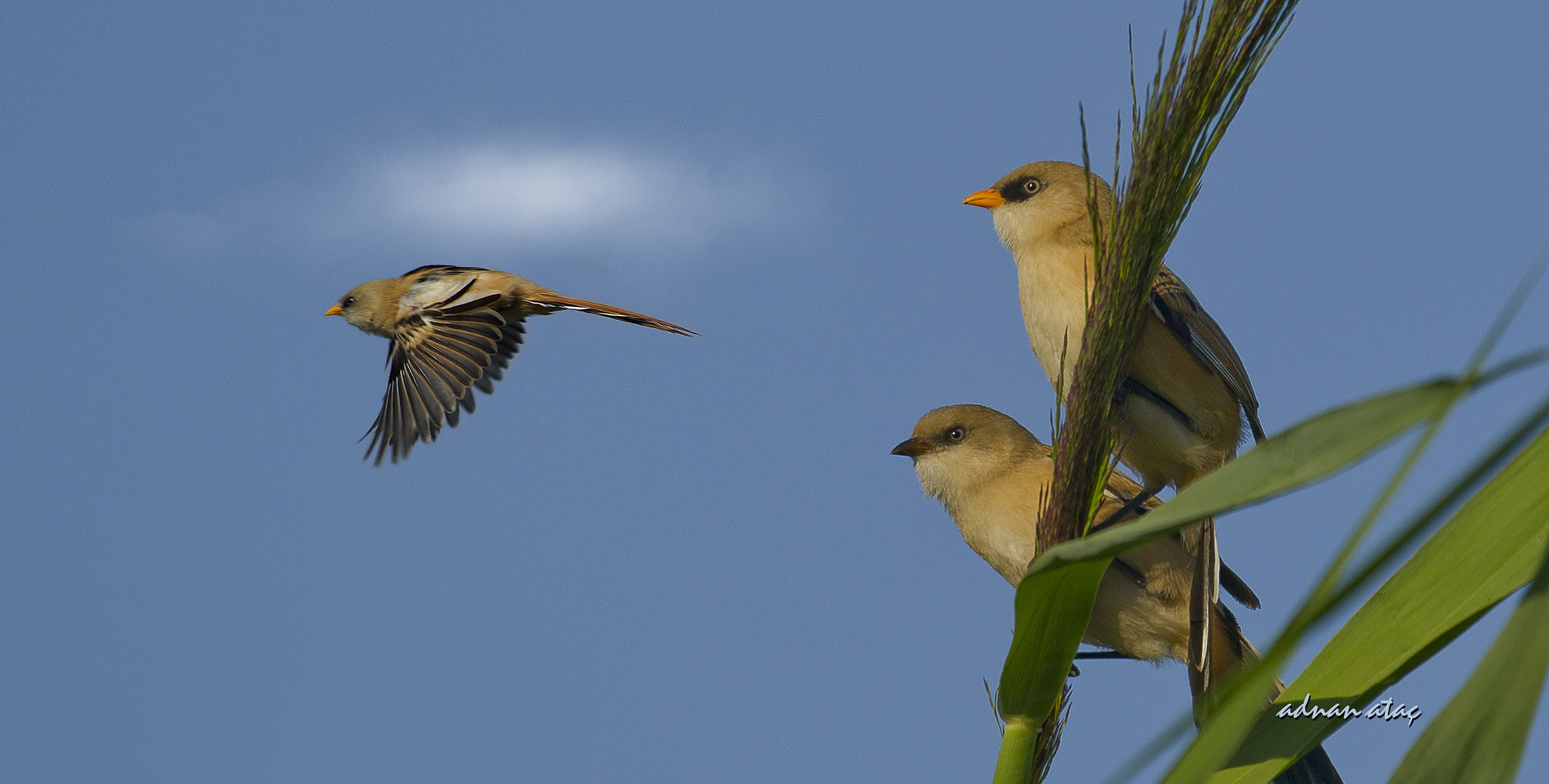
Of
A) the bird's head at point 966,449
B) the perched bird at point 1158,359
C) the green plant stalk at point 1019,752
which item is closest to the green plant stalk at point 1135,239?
the green plant stalk at point 1019,752

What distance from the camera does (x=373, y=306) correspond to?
19.0 feet

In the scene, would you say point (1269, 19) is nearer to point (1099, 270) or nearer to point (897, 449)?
point (1099, 270)

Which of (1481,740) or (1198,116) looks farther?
(1198,116)

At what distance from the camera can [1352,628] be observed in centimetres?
151

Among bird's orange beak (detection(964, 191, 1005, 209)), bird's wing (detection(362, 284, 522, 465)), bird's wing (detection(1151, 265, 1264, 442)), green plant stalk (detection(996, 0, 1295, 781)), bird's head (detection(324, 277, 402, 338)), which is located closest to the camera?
green plant stalk (detection(996, 0, 1295, 781))

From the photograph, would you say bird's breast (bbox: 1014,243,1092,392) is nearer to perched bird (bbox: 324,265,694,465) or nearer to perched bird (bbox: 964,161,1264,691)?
perched bird (bbox: 964,161,1264,691)

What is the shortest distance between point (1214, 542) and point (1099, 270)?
1.71 metres

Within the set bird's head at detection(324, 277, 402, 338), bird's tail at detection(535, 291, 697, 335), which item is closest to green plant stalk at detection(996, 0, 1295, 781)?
bird's tail at detection(535, 291, 697, 335)

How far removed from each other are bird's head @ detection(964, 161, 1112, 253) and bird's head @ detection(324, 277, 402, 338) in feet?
10.3

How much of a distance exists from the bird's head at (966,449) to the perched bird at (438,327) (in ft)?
4.33

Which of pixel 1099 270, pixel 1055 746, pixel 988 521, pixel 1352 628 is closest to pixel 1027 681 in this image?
pixel 1055 746

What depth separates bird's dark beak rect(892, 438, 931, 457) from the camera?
4117 mm

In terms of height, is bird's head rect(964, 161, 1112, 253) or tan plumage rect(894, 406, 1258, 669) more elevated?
bird's head rect(964, 161, 1112, 253)

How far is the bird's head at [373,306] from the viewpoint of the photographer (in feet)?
18.8
